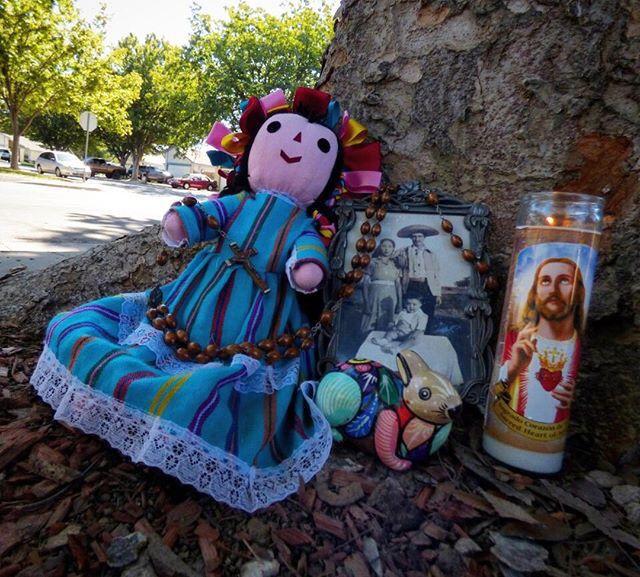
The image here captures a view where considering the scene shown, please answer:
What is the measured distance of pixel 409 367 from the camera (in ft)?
4.50

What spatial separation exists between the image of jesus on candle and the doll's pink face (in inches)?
32.9

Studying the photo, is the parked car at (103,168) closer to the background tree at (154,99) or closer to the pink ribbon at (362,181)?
the background tree at (154,99)

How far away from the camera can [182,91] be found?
26.4 meters

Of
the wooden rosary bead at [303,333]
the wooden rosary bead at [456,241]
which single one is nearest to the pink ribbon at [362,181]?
the wooden rosary bead at [456,241]

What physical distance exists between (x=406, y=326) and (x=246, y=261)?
60 centimetres

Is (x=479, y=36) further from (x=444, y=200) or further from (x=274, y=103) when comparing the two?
(x=274, y=103)

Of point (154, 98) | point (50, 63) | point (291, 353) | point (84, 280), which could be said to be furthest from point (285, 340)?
point (154, 98)

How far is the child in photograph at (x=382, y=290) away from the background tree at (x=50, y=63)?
18.9 metres

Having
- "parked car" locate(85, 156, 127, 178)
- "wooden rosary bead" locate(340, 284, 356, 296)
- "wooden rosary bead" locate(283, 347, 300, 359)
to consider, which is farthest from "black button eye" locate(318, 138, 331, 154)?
"parked car" locate(85, 156, 127, 178)

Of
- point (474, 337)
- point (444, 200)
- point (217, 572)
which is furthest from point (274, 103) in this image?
point (217, 572)

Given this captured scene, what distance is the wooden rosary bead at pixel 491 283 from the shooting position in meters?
1.58

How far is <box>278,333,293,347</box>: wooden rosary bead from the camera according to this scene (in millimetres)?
1543

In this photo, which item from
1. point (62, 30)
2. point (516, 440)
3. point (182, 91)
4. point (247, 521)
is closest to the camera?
point (247, 521)

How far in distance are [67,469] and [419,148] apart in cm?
162
